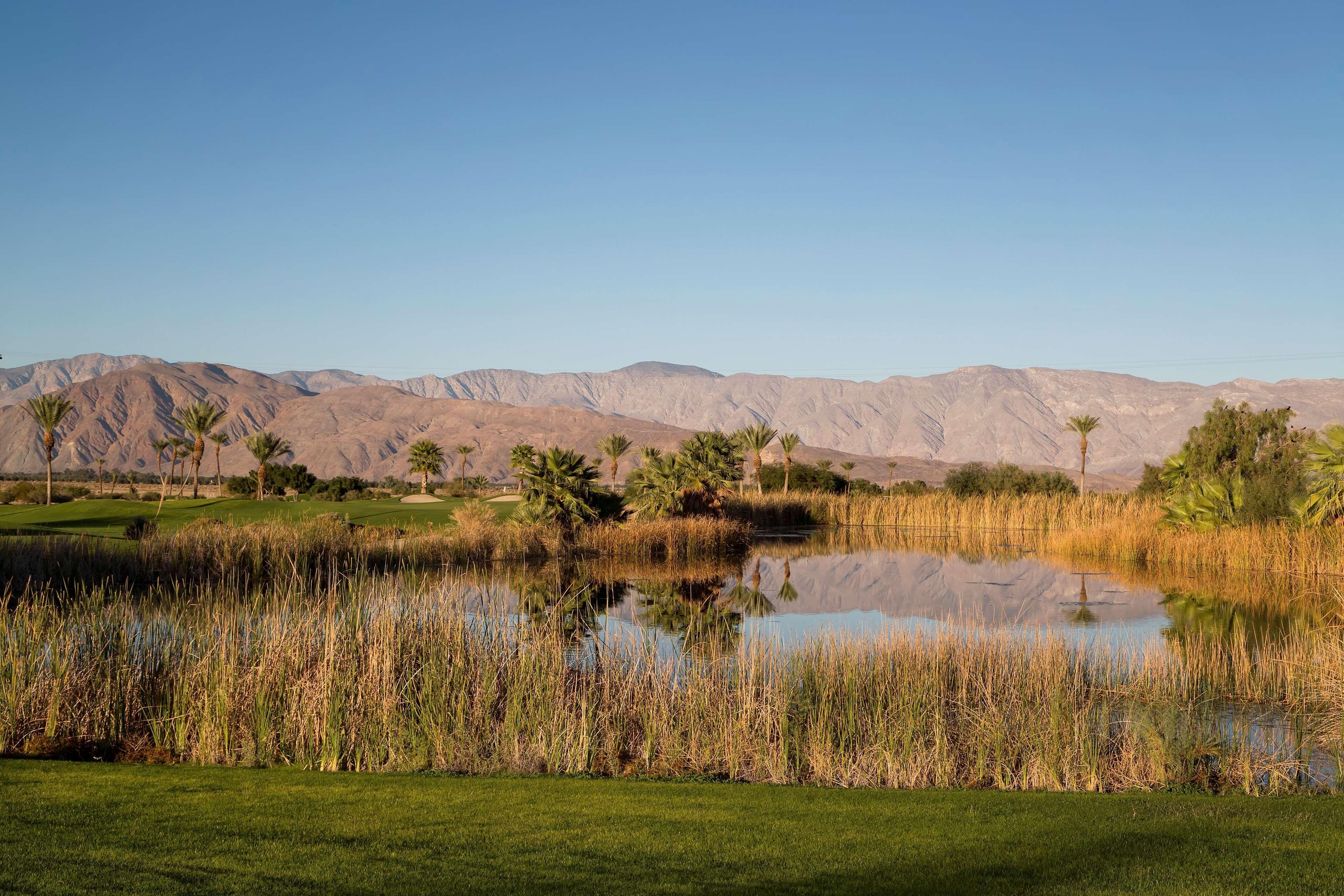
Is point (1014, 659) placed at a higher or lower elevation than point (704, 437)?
lower

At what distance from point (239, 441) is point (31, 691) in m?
142

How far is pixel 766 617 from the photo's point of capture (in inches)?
679

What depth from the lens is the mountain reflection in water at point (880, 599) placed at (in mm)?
14797

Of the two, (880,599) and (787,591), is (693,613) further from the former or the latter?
(880,599)

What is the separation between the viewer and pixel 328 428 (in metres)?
149

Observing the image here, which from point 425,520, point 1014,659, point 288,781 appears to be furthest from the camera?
point 425,520

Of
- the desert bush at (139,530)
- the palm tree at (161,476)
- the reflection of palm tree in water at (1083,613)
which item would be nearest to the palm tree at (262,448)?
the palm tree at (161,476)

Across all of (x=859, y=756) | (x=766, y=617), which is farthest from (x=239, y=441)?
(x=859, y=756)

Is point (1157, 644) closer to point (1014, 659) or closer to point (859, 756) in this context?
point (1014, 659)

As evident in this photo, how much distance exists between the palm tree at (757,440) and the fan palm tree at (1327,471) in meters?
25.8

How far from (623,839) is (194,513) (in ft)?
87.8

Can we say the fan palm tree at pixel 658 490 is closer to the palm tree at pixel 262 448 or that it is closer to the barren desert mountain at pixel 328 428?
the palm tree at pixel 262 448

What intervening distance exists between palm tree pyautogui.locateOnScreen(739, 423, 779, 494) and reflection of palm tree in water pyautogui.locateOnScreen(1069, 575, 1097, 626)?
22.8 m

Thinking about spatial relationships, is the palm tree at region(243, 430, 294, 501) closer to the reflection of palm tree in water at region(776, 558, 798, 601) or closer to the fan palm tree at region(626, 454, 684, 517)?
the fan palm tree at region(626, 454, 684, 517)
